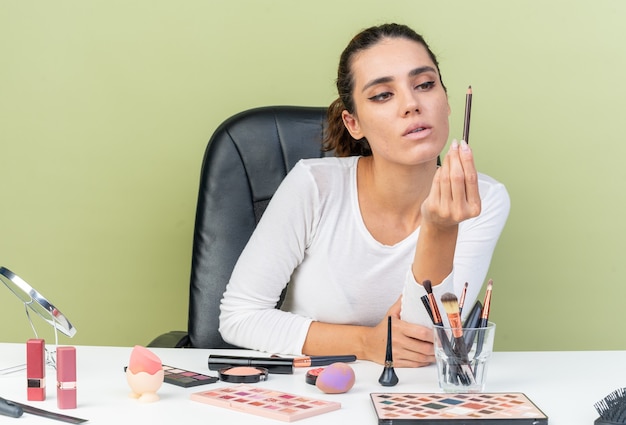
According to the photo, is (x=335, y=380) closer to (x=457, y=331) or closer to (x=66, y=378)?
(x=457, y=331)

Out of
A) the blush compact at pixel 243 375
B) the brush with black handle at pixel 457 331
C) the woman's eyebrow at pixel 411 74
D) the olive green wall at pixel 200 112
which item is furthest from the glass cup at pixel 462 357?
the olive green wall at pixel 200 112

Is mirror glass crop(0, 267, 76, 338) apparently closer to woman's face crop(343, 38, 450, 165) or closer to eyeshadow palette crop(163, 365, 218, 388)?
eyeshadow palette crop(163, 365, 218, 388)

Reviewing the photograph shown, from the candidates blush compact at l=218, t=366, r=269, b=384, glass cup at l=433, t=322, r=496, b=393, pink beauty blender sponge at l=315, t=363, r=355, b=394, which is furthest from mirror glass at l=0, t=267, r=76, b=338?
glass cup at l=433, t=322, r=496, b=393

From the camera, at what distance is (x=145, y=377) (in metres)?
1.03

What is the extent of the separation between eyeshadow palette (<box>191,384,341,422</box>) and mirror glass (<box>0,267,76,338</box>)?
0.23m

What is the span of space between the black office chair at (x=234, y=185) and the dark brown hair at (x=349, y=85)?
0.14ft

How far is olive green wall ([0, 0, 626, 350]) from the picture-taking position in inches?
84.0

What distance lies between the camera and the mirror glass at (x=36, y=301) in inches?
43.1

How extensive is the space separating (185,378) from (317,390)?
19 cm

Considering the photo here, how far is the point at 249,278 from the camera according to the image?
1575 mm

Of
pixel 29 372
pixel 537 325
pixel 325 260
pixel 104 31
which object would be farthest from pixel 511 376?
pixel 104 31

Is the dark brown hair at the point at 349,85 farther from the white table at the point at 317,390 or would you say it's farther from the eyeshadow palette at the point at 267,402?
the eyeshadow palette at the point at 267,402

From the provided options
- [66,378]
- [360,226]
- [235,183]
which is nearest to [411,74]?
[360,226]

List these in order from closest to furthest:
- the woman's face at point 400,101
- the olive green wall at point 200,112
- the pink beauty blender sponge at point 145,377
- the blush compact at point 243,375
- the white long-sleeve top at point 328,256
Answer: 1. the pink beauty blender sponge at point 145,377
2. the blush compact at point 243,375
3. the woman's face at point 400,101
4. the white long-sleeve top at point 328,256
5. the olive green wall at point 200,112
